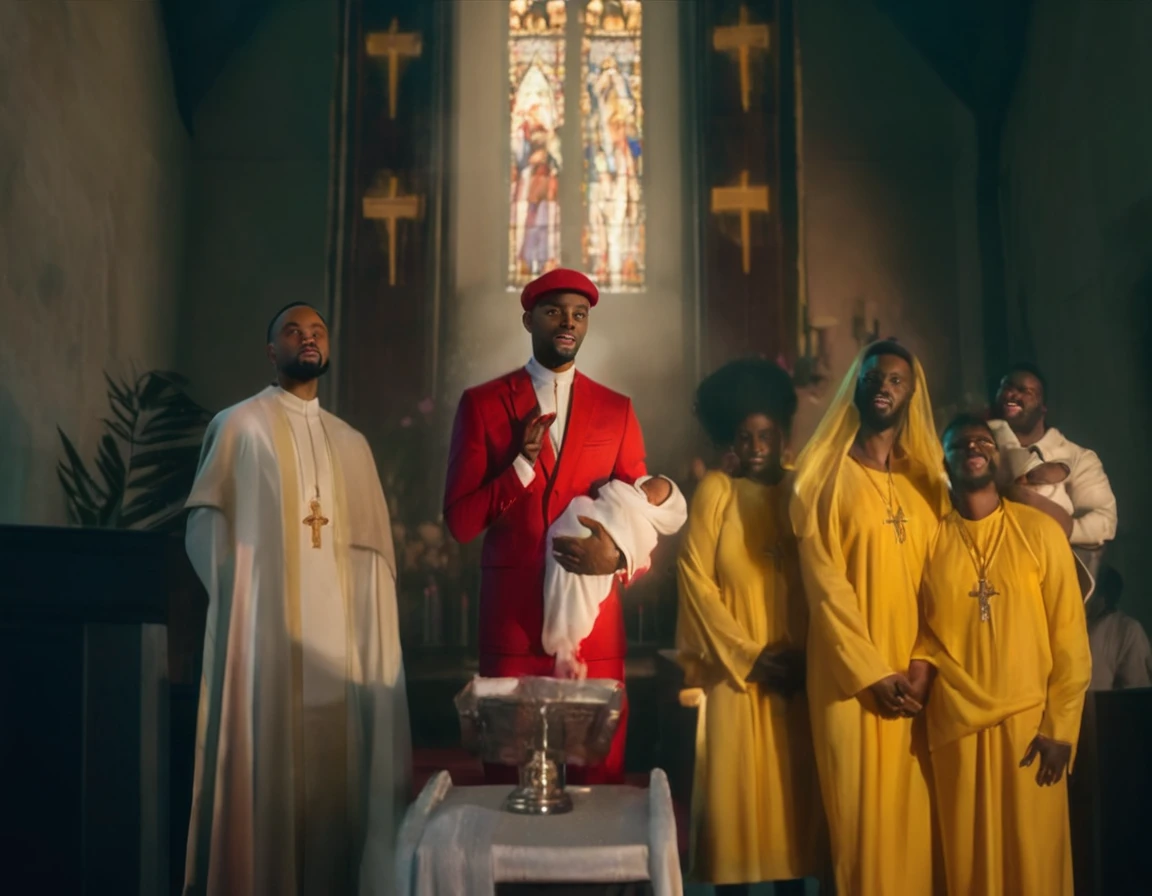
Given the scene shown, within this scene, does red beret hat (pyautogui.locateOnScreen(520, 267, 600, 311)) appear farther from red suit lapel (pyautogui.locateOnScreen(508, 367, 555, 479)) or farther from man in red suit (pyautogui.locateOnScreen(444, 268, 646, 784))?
red suit lapel (pyautogui.locateOnScreen(508, 367, 555, 479))

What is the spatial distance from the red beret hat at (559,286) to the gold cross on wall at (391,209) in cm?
248

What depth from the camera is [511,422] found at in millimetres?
3967

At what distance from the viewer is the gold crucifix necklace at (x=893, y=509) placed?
4262 millimetres


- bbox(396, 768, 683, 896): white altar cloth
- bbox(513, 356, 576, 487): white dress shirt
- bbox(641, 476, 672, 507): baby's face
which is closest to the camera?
bbox(396, 768, 683, 896): white altar cloth

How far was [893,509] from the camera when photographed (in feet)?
14.0

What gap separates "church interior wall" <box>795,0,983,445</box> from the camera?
20.2 ft

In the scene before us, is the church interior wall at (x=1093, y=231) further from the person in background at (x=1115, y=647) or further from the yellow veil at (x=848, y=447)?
the yellow veil at (x=848, y=447)

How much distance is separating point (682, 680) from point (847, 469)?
1.32 metres

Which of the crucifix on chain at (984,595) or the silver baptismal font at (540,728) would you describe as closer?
the silver baptismal font at (540,728)

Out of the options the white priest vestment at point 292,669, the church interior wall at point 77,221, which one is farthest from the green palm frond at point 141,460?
the white priest vestment at point 292,669

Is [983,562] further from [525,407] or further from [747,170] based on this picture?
[747,170]

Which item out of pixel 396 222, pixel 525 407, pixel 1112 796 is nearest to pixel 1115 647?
pixel 1112 796

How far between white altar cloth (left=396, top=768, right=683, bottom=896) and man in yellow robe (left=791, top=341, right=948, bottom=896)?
4.53ft

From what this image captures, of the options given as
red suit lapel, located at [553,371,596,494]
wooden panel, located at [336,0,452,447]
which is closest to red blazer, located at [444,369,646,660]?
red suit lapel, located at [553,371,596,494]
